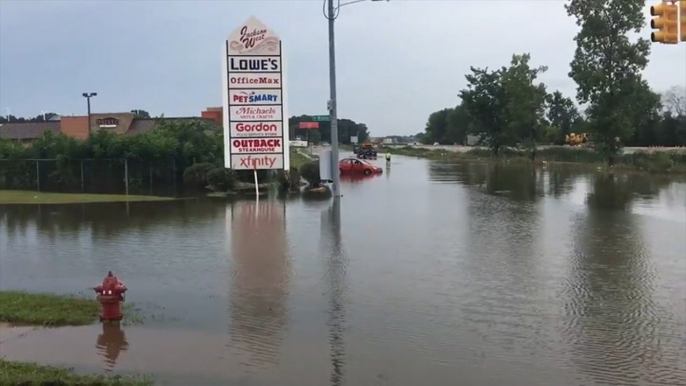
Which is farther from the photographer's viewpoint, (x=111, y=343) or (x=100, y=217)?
(x=100, y=217)

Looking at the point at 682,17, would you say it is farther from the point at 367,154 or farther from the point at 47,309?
the point at 367,154

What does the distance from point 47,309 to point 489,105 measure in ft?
277

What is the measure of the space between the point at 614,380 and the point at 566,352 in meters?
1.04

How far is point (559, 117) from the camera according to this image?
11731 centimetres

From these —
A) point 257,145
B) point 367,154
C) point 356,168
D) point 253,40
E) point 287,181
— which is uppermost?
point 253,40

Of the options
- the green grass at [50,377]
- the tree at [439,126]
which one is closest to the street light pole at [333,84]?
the green grass at [50,377]

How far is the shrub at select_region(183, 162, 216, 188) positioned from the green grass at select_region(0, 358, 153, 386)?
1087 inches

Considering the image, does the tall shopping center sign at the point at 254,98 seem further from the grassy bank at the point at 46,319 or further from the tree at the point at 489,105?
the tree at the point at 489,105

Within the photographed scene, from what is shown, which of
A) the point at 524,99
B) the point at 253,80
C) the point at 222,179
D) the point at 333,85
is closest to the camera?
the point at 333,85

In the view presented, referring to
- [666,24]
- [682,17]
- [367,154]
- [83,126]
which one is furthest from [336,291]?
[367,154]

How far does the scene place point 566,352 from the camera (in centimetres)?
907

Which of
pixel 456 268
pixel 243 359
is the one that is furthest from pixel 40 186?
pixel 243 359

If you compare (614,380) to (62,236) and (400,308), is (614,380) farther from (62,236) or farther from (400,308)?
(62,236)

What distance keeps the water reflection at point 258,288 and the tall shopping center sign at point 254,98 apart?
8.67 metres
